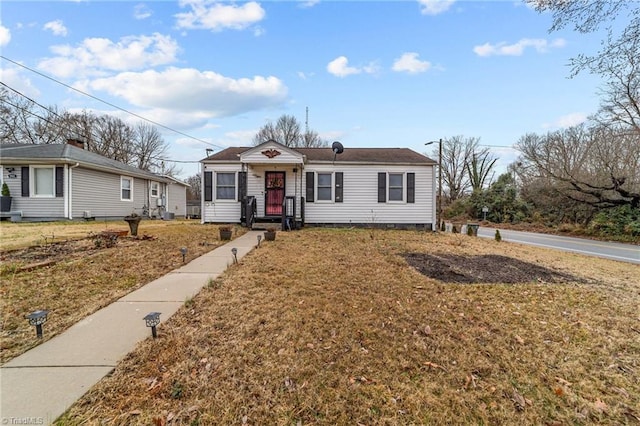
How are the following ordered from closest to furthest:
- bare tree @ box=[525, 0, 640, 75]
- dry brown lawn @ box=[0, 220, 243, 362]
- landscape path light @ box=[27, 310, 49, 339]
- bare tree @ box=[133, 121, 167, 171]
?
landscape path light @ box=[27, 310, 49, 339], dry brown lawn @ box=[0, 220, 243, 362], bare tree @ box=[525, 0, 640, 75], bare tree @ box=[133, 121, 167, 171]

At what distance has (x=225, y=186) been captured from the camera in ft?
41.6

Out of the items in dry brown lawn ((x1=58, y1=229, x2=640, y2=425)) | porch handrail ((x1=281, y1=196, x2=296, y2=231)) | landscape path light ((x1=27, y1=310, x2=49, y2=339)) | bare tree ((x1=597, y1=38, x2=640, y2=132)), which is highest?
bare tree ((x1=597, y1=38, x2=640, y2=132))

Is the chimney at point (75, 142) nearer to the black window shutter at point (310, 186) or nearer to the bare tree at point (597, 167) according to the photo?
the black window shutter at point (310, 186)

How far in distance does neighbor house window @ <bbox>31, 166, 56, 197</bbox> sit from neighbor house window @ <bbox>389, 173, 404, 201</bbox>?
49.4 ft

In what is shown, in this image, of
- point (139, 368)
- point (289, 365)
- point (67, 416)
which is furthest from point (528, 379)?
point (67, 416)

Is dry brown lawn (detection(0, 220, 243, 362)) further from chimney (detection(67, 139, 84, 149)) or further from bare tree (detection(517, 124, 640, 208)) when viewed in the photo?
bare tree (detection(517, 124, 640, 208))

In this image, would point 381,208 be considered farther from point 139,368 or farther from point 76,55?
point 76,55

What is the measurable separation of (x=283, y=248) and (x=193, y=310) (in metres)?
4.00

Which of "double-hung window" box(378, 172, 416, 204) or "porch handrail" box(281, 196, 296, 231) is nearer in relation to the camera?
"porch handrail" box(281, 196, 296, 231)

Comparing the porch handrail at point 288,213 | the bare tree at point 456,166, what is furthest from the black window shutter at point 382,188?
the bare tree at point 456,166

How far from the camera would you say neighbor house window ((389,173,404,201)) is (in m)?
12.8

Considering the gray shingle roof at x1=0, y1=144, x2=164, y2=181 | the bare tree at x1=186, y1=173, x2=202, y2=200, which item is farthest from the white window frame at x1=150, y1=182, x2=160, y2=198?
the bare tree at x1=186, y1=173, x2=202, y2=200

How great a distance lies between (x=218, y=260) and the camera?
19.8 feet

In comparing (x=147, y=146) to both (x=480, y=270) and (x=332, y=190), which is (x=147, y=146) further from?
(x=480, y=270)
